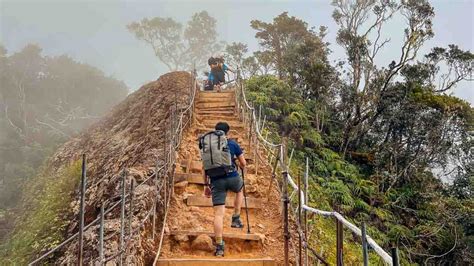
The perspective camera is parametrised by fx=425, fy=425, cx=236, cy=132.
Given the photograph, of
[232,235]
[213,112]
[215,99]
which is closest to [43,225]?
[232,235]

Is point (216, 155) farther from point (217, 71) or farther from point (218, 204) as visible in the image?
point (217, 71)

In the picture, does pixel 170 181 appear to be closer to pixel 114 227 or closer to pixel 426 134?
pixel 114 227

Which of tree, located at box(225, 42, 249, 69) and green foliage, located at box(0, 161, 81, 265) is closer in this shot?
green foliage, located at box(0, 161, 81, 265)

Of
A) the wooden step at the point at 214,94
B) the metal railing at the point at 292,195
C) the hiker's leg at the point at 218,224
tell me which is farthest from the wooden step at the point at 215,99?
the hiker's leg at the point at 218,224

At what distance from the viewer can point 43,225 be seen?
315 inches

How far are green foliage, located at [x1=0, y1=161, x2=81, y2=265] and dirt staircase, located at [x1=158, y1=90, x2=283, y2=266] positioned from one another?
89.5 inches

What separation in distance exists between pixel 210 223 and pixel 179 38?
3138 centimetres

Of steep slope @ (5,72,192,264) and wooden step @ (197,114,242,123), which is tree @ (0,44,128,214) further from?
wooden step @ (197,114,242,123)

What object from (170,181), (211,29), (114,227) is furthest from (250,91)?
(211,29)

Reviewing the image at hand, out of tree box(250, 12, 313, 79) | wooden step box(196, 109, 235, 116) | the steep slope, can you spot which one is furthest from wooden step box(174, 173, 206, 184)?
tree box(250, 12, 313, 79)

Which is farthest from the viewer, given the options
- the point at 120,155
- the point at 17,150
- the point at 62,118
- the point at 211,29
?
the point at 211,29

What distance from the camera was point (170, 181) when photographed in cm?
667

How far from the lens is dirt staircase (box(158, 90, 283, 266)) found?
532 centimetres

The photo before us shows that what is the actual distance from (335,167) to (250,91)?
4006 millimetres
